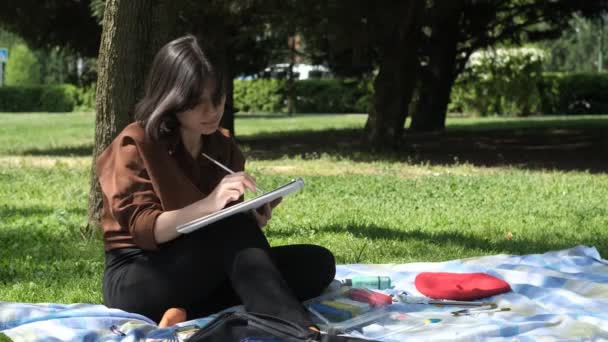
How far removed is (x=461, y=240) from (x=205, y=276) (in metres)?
2.99

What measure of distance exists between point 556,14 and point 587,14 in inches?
38.2

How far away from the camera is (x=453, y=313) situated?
3902mm

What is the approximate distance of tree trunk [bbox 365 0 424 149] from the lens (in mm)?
13383

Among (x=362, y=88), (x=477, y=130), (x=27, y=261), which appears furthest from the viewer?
(x=362, y=88)

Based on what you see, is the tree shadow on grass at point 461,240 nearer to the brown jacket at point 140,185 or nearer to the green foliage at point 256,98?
the brown jacket at point 140,185

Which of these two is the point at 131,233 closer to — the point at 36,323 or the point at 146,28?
the point at 36,323

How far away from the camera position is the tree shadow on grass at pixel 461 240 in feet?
19.6

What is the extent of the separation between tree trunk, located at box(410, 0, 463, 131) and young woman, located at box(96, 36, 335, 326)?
1314 cm

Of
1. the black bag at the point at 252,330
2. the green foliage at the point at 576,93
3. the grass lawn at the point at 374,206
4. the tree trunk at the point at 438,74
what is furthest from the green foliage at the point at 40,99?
the black bag at the point at 252,330

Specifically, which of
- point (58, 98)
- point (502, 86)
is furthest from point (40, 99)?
point (502, 86)

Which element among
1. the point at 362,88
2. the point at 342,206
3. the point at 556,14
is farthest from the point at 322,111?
the point at 342,206

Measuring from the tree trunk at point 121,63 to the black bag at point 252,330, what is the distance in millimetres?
3083

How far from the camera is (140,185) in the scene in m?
3.59

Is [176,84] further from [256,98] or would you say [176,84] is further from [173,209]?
[256,98]
